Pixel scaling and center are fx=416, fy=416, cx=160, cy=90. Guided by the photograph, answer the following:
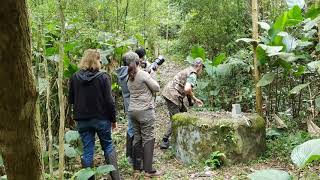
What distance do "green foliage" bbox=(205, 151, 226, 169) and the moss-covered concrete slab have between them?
0.08m

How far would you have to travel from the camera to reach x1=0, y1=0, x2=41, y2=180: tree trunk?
101 cm

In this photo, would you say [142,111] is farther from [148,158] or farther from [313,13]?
[313,13]

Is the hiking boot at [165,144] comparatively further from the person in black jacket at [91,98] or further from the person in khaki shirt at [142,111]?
the person in black jacket at [91,98]

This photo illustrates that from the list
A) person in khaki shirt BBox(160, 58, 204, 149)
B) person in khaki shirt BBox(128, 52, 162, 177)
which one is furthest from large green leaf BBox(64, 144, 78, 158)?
person in khaki shirt BBox(160, 58, 204, 149)

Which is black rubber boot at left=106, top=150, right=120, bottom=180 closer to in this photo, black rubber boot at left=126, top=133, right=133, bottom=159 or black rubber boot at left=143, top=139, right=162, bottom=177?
black rubber boot at left=143, top=139, right=162, bottom=177

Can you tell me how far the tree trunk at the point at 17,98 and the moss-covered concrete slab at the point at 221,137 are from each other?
4.11m

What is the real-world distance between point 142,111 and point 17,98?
3652 millimetres

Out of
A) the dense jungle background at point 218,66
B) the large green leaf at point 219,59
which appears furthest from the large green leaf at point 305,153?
the large green leaf at point 219,59

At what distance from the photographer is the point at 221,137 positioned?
5.18 meters

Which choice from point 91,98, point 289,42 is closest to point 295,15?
point 289,42

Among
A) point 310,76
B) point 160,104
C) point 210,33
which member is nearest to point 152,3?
point 210,33

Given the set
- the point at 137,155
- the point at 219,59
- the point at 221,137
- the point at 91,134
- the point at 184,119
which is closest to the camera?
the point at 91,134

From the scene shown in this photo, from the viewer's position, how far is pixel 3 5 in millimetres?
976

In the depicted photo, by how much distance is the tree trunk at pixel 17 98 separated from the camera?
3.32 ft
